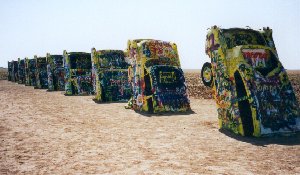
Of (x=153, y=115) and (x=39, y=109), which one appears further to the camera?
(x=39, y=109)

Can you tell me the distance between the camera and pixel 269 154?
221 inches

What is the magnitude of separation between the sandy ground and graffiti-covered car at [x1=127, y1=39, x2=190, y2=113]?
4.34 ft

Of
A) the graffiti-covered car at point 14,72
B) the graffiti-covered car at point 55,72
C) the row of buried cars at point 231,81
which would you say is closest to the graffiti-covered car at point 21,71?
the graffiti-covered car at point 14,72

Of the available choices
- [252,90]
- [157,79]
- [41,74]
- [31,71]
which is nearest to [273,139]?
[252,90]

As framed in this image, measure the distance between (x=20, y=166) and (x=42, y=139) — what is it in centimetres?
185

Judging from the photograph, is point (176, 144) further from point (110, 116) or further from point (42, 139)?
point (110, 116)

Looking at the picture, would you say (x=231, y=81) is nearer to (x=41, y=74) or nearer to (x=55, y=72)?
(x=55, y=72)

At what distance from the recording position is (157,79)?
10836 millimetres

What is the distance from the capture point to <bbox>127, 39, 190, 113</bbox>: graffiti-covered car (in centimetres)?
1081

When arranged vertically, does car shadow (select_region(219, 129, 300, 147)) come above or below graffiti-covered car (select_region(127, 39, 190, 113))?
below

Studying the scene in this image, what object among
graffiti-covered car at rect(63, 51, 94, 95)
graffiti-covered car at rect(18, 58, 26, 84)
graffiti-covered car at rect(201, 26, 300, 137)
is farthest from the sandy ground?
graffiti-covered car at rect(18, 58, 26, 84)

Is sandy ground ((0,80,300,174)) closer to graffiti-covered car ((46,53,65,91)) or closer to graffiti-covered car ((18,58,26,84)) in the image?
graffiti-covered car ((46,53,65,91))

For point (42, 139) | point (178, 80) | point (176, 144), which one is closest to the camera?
point (176, 144)

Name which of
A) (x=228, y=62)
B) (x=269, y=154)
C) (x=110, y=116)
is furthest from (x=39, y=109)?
(x=269, y=154)
